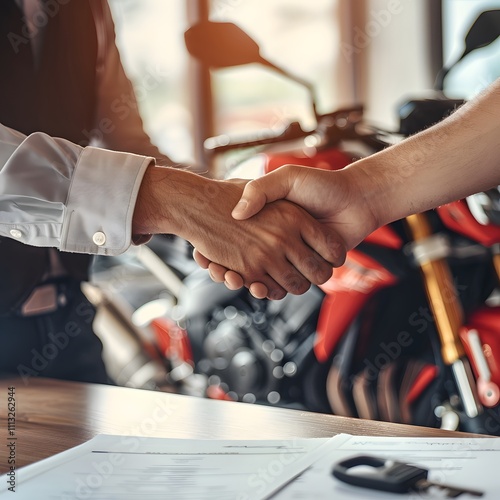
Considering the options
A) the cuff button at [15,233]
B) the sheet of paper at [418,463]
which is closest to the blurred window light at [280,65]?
the cuff button at [15,233]

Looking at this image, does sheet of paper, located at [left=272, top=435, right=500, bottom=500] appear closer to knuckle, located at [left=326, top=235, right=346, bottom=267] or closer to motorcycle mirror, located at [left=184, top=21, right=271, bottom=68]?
knuckle, located at [left=326, top=235, right=346, bottom=267]

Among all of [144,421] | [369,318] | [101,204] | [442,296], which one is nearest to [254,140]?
[369,318]

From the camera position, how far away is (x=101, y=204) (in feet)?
2.89

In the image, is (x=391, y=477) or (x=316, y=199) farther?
(x=316, y=199)

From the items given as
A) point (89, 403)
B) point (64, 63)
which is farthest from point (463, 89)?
point (64, 63)

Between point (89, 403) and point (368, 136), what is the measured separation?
3.21 ft

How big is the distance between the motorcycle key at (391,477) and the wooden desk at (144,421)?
12cm

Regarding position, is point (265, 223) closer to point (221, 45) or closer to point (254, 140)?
point (254, 140)

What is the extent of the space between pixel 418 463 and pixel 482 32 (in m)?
1.10

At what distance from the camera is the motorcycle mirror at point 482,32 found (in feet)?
4.30

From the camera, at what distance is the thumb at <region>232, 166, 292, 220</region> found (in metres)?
1.01

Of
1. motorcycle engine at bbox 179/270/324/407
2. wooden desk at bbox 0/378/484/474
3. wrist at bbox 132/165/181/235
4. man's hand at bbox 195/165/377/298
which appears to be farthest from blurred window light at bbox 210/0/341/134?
wooden desk at bbox 0/378/484/474

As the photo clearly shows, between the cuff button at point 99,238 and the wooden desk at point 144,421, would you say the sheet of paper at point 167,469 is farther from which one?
the cuff button at point 99,238

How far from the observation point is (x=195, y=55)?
1912 millimetres
